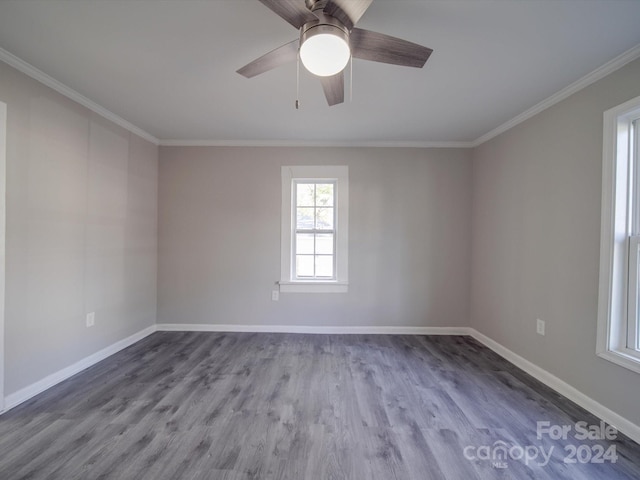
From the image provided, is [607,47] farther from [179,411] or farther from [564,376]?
[179,411]

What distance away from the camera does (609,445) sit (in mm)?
1607

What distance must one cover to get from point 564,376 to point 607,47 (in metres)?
2.36

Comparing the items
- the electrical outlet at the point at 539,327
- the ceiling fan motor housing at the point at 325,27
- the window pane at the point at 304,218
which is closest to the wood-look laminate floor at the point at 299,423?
the electrical outlet at the point at 539,327

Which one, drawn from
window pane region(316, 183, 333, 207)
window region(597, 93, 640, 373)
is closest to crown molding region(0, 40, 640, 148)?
window region(597, 93, 640, 373)

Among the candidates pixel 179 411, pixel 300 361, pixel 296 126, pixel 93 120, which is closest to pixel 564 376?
pixel 300 361

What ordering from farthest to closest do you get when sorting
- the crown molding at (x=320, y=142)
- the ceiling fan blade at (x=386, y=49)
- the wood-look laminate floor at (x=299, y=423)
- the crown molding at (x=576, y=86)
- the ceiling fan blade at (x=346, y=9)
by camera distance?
1. the crown molding at (x=320, y=142)
2. the crown molding at (x=576, y=86)
3. the wood-look laminate floor at (x=299, y=423)
4. the ceiling fan blade at (x=386, y=49)
5. the ceiling fan blade at (x=346, y=9)

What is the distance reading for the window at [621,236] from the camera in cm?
178

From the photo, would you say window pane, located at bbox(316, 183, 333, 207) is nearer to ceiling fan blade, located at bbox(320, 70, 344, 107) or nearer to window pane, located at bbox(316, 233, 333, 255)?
window pane, located at bbox(316, 233, 333, 255)

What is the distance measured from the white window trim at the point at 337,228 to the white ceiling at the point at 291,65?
65cm

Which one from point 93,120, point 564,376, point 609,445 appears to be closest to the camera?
point 609,445

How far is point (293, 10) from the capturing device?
120 cm

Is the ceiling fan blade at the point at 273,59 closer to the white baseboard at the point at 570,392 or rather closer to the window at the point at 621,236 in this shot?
the window at the point at 621,236

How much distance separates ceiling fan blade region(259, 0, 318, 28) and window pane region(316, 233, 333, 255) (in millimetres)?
2445

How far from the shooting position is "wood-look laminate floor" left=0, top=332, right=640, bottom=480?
1430 mm
